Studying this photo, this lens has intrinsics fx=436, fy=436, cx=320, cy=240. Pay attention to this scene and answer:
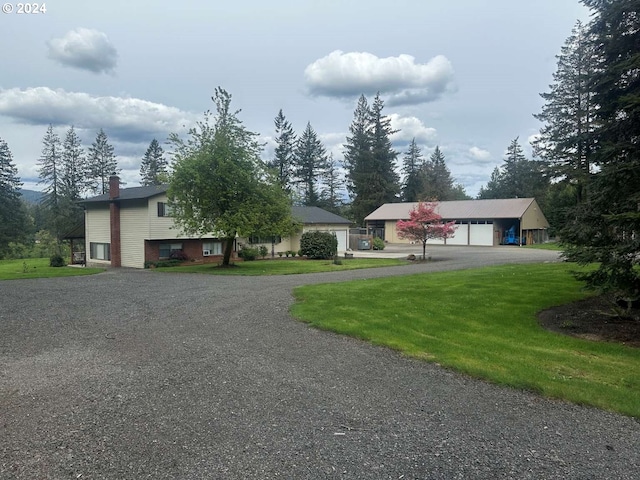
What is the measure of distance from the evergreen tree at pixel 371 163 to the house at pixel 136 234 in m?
34.9

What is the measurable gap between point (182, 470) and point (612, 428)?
4.01m

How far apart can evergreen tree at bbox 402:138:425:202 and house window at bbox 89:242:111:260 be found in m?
50.9

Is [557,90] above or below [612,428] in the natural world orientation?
above

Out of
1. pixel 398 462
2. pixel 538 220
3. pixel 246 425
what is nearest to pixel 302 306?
pixel 246 425

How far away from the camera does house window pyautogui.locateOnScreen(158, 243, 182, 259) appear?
1052 inches

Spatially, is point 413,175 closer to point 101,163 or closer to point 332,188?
point 332,188

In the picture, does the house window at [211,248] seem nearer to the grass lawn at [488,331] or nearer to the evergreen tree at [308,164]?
the grass lawn at [488,331]

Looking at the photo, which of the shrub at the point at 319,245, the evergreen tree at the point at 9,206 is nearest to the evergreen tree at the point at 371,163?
the shrub at the point at 319,245

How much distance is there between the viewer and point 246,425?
13.9ft

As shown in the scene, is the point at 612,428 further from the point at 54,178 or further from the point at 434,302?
the point at 54,178

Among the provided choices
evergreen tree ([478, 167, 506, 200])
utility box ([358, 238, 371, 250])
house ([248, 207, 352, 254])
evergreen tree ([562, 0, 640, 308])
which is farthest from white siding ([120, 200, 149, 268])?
evergreen tree ([478, 167, 506, 200])

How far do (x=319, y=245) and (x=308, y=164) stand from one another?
37.1 meters

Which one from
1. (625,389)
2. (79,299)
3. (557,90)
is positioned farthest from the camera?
(557,90)

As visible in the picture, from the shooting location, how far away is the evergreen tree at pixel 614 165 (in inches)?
305
